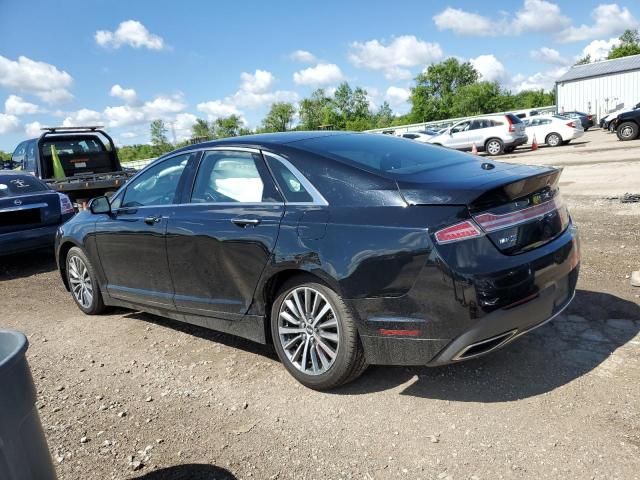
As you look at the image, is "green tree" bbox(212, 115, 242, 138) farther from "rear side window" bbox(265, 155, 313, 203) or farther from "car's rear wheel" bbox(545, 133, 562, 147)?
"rear side window" bbox(265, 155, 313, 203)

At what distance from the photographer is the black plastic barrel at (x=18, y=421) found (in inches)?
73.0

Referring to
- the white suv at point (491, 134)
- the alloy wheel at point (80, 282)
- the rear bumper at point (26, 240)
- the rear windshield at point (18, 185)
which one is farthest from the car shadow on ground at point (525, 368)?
the white suv at point (491, 134)

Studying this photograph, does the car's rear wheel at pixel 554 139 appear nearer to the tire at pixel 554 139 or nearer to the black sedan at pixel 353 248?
the tire at pixel 554 139

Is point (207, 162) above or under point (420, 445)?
above

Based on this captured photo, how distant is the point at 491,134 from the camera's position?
22328 millimetres

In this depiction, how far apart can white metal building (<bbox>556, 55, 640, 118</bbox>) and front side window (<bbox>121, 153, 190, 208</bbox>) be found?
1813 inches

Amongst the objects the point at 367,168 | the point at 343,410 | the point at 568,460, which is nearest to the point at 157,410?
the point at 343,410

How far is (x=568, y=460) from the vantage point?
2.56 meters

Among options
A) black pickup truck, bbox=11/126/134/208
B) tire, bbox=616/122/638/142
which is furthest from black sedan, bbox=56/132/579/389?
A: tire, bbox=616/122/638/142

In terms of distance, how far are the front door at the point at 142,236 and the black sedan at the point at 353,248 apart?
0.07 feet

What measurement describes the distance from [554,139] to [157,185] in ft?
74.6

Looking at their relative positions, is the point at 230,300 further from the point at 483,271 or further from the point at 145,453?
the point at 483,271

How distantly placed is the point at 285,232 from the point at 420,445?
143cm

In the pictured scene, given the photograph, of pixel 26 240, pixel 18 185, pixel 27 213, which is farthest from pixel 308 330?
pixel 18 185
